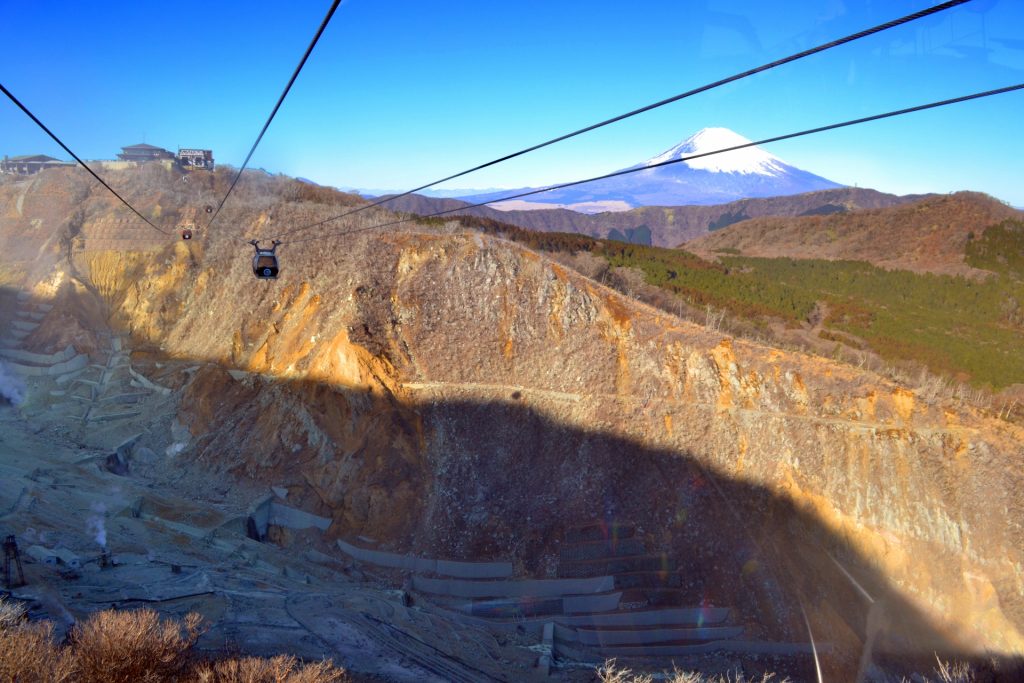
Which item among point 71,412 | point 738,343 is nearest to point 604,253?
point 738,343

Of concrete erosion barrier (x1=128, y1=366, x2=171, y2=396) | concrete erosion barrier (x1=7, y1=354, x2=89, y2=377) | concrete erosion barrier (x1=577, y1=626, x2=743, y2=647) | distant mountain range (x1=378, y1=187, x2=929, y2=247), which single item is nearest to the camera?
concrete erosion barrier (x1=577, y1=626, x2=743, y2=647)

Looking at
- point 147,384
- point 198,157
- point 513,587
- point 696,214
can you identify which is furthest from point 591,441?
point 696,214

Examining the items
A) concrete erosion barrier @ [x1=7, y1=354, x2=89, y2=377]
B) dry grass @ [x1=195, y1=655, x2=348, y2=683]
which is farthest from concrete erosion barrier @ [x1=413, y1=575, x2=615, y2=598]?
concrete erosion barrier @ [x1=7, y1=354, x2=89, y2=377]

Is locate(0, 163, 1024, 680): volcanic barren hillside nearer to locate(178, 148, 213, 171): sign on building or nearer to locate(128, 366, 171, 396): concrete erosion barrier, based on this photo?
locate(128, 366, 171, 396): concrete erosion barrier

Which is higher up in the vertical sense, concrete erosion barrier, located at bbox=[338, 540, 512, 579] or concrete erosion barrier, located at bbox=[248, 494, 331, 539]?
concrete erosion barrier, located at bbox=[248, 494, 331, 539]

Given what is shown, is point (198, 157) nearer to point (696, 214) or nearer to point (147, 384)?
point (147, 384)

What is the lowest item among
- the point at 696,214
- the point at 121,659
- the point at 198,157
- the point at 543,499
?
the point at 543,499
